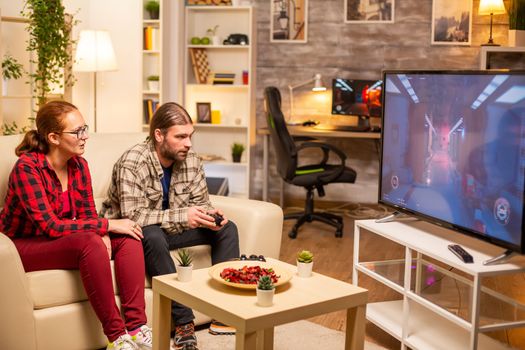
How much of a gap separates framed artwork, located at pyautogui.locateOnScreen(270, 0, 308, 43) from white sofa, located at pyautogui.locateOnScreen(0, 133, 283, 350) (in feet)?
11.4

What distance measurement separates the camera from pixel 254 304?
7.88ft

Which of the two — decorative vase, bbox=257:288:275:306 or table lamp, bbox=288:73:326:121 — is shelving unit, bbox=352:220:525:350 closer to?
decorative vase, bbox=257:288:275:306

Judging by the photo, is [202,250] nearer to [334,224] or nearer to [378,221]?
[378,221]

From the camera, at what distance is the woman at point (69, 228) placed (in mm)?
2879

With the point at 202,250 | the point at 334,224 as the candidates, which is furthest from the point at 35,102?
the point at 202,250

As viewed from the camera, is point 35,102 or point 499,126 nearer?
point 499,126

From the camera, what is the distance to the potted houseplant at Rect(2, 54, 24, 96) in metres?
5.20

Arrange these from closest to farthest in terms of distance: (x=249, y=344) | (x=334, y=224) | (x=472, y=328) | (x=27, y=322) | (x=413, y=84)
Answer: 1. (x=249, y=344)
2. (x=472, y=328)
3. (x=27, y=322)
4. (x=413, y=84)
5. (x=334, y=224)

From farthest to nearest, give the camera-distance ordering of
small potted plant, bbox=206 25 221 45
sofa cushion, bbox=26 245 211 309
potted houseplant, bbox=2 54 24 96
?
small potted plant, bbox=206 25 221 45, potted houseplant, bbox=2 54 24 96, sofa cushion, bbox=26 245 211 309

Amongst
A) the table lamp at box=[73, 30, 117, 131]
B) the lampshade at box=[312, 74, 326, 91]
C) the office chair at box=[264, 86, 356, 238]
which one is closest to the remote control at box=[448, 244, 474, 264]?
the office chair at box=[264, 86, 356, 238]

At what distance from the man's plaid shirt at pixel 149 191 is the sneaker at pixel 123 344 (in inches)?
21.6

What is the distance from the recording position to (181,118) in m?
3.34

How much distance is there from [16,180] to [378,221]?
1517 mm

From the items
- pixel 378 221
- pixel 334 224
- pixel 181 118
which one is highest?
pixel 181 118
